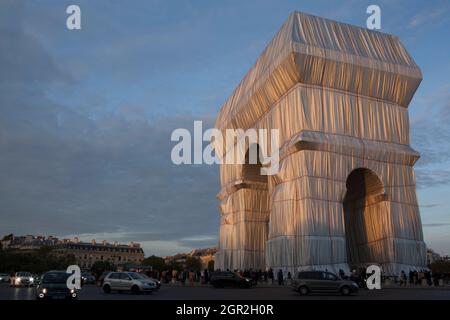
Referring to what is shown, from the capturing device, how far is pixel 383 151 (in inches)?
1505

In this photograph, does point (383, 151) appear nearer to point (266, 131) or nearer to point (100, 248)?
point (266, 131)

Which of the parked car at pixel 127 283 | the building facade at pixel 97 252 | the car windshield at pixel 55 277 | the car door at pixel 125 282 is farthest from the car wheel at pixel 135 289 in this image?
the building facade at pixel 97 252

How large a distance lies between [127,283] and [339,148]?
19.0m

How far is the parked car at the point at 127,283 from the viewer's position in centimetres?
2575

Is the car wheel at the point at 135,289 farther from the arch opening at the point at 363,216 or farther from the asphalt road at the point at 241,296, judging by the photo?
the arch opening at the point at 363,216

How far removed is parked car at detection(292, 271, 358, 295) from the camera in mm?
24781

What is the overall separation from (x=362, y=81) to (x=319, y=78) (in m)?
3.78

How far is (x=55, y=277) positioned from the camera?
59.2 ft

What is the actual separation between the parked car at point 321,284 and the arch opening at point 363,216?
14.2 meters

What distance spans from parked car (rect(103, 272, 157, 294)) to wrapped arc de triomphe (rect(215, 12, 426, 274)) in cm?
1226

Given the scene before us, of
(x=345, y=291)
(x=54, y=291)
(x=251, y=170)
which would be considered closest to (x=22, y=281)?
(x=251, y=170)

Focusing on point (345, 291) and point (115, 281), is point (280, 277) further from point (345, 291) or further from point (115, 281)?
point (115, 281)

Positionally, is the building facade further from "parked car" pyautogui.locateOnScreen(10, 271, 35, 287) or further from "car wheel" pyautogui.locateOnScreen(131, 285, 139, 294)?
"car wheel" pyautogui.locateOnScreen(131, 285, 139, 294)
